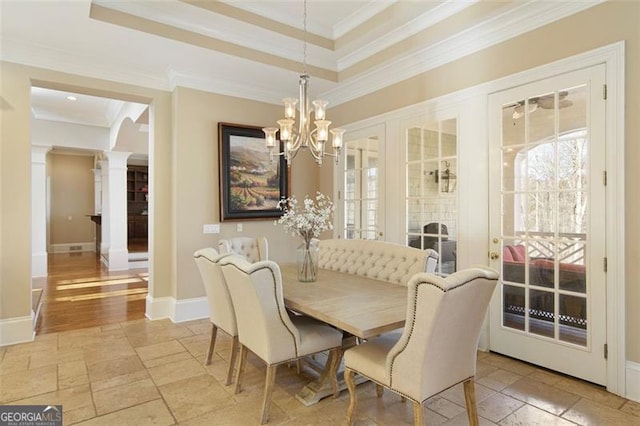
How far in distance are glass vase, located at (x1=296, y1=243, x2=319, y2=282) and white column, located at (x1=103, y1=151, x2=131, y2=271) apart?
6537 millimetres

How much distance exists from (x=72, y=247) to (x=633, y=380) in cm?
1288

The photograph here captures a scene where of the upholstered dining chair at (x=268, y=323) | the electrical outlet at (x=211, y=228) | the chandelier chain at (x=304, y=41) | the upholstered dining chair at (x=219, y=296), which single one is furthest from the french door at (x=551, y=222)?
the electrical outlet at (x=211, y=228)

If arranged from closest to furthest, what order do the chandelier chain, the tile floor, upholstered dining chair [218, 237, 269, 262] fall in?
1. the tile floor
2. the chandelier chain
3. upholstered dining chair [218, 237, 269, 262]

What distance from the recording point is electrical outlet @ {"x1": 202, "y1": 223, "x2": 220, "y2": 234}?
4.54 meters

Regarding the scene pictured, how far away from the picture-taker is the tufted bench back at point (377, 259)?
113 inches

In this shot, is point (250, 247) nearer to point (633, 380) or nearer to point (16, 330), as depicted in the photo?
point (16, 330)

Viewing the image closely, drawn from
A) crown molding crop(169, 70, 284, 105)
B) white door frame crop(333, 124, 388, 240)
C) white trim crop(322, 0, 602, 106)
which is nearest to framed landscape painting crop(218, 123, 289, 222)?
crown molding crop(169, 70, 284, 105)

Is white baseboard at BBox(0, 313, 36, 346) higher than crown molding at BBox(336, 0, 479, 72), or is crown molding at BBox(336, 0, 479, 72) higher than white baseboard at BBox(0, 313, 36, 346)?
crown molding at BBox(336, 0, 479, 72)

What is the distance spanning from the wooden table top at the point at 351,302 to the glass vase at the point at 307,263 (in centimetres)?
8

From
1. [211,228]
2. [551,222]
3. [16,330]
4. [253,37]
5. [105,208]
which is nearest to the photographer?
[551,222]

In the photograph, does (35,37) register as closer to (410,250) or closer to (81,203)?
(410,250)

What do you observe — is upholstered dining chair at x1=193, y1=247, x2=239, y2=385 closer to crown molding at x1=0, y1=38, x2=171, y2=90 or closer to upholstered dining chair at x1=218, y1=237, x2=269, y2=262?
upholstered dining chair at x1=218, y1=237, x2=269, y2=262

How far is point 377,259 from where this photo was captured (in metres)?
3.21

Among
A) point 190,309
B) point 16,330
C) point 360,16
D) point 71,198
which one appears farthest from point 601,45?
point 71,198
